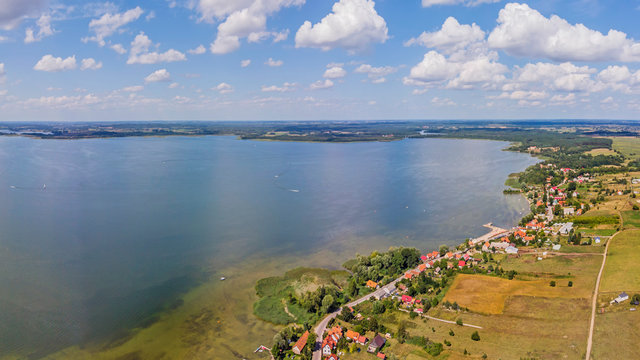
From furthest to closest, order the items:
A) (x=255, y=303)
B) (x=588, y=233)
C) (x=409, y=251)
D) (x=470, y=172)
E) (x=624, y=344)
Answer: (x=470, y=172), (x=588, y=233), (x=409, y=251), (x=255, y=303), (x=624, y=344)

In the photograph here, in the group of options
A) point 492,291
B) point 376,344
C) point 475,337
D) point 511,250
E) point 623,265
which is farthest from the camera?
point 511,250

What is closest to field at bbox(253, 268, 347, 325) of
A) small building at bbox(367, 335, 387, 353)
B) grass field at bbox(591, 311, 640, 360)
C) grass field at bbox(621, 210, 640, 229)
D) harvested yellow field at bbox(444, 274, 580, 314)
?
small building at bbox(367, 335, 387, 353)

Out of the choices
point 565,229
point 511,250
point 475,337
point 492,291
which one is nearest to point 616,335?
point 492,291

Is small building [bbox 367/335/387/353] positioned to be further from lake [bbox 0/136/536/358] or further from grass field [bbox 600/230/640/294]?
grass field [bbox 600/230/640/294]

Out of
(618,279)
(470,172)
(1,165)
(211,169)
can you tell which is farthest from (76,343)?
(1,165)

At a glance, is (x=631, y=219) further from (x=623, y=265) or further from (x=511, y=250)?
(x=511, y=250)

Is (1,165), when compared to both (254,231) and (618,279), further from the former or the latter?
(618,279)
